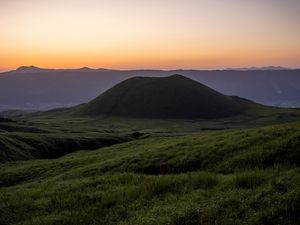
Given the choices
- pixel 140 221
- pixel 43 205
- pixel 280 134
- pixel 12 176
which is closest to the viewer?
pixel 140 221

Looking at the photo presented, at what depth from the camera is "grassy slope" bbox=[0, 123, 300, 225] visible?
48.5 ft

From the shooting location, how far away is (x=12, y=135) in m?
86.8

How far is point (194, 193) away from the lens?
18172mm

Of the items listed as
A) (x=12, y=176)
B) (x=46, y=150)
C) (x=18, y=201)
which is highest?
(x=18, y=201)

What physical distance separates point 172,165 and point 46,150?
63.9 meters

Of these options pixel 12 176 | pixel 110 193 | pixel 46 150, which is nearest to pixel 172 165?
pixel 110 193

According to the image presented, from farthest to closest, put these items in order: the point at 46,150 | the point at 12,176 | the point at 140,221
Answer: the point at 46,150, the point at 12,176, the point at 140,221

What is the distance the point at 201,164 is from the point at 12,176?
25.7 metres

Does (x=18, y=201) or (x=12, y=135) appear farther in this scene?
(x=12, y=135)

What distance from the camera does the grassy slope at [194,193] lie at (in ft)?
48.5

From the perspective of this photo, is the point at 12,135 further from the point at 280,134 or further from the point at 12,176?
the point at 280,134

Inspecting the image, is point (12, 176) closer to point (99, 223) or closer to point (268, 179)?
point (99, 223)

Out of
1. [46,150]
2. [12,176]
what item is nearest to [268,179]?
[12,176]

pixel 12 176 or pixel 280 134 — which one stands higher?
pixel 280 134
